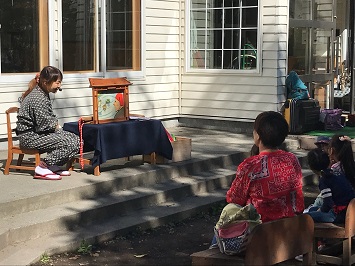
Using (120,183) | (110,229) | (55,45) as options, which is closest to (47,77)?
(120,183)

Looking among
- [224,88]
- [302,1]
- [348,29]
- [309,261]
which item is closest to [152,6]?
[224,88]

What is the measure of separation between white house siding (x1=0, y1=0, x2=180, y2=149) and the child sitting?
5.50 m

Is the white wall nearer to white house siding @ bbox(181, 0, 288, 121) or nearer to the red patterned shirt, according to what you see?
white house siding @ bbox(181, 0, 288, 121)

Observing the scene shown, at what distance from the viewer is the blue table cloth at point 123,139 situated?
7.98 meters

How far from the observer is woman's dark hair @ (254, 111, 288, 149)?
4.96 m

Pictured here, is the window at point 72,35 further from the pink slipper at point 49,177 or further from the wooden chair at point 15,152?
the pink slipper at point 49,177

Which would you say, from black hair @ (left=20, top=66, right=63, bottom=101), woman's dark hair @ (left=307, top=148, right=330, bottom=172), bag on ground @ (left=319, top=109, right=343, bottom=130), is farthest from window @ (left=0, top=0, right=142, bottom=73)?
woman's dark hair @ (left=307, top=148, right=330, bottom=172)

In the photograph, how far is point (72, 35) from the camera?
10.8 meters

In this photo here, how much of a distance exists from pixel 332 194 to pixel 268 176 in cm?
124

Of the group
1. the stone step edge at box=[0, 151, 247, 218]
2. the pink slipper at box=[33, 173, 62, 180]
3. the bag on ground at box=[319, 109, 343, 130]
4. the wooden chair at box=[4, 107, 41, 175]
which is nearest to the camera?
the stone step edge at box=[0, 151, 247, 218]

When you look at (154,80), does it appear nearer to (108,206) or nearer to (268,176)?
(108,206)

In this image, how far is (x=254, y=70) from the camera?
39.5 ft

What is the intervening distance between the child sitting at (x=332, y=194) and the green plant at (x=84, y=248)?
2.05m

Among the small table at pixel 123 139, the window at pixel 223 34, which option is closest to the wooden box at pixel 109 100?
the small table at pixel 123 139
